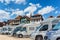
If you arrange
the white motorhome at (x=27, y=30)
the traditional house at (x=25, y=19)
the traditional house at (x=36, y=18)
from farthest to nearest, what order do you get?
the traditional house at (x=25, y=19), the traditional house at (x=36, y=18), the white motorhome at (x=27, y=30)

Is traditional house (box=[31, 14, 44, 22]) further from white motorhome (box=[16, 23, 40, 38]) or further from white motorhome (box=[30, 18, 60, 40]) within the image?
white motorhome (box=[30, 18, 60, 40])

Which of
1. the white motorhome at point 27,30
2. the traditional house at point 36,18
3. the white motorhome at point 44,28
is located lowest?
the white motorhome at point 44,28

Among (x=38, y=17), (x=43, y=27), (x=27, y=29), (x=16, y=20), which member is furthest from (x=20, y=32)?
(x=16, y=20)

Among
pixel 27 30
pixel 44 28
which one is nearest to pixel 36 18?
pixel 27 30

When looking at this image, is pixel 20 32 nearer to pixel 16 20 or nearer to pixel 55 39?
pixel 55 39

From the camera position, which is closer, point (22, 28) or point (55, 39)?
Answer: point (55, 39)

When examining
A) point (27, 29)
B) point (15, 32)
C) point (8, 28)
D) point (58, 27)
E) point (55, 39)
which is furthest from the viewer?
point (8, 28)

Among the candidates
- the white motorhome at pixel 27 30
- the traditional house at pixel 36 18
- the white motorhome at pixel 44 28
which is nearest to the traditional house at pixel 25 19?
the traditional house at pixel 36 18

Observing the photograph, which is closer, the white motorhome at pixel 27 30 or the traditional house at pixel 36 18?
the white motorhome at pixel 27 30

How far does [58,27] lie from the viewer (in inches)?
525

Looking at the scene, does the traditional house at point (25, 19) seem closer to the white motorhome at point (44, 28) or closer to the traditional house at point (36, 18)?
the traditional house at point (36, 18)

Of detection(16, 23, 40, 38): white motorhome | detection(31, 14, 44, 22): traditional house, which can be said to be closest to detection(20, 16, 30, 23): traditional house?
Result: detection(31, 14, 44, 22): traditional house

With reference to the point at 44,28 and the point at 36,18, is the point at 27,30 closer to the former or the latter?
the point at 44,28

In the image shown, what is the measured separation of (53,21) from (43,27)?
126 cm
